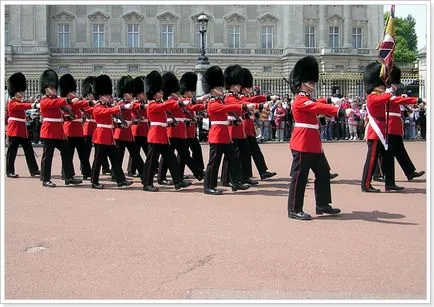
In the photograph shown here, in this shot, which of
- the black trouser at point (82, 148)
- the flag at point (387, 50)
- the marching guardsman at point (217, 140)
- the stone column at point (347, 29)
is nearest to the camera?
the flag at point (387, 50)

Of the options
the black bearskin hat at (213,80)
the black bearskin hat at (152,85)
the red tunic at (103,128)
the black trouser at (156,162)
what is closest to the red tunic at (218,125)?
the black bearskin hat at (213,80)

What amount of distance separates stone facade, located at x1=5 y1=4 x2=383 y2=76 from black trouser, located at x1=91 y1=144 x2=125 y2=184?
96.0 feet

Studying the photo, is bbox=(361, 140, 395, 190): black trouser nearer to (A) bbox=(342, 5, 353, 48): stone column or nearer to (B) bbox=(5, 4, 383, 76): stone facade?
(B) bbox=(5, 4, 383, 76): stone facade

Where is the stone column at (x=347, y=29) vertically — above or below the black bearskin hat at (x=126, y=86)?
above

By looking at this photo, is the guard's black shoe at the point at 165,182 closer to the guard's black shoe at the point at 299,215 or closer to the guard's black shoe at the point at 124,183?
the guard's black shoe at the point at 124,183

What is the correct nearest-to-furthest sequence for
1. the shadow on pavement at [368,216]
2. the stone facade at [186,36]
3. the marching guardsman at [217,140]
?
the shadow on pavement at [368,216] < the marching guardsman at [217,140] < the stone facade at [186,36]

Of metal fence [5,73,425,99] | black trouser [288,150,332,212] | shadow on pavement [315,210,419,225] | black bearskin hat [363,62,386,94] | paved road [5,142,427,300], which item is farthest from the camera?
metal fence [5,73,425,99]

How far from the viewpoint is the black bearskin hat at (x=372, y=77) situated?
309 inches

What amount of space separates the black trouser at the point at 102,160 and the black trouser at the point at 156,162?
474 mm

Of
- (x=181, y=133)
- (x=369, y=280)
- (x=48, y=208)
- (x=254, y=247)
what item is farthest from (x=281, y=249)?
(x=181, y=133)

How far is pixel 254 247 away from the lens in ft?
16.6

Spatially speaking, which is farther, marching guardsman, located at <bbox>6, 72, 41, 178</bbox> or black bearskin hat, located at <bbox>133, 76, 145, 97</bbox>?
marching guardsman, located at <bbox>6, 72, 41, 178</bbox>

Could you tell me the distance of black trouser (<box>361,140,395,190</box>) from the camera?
26.3 feet

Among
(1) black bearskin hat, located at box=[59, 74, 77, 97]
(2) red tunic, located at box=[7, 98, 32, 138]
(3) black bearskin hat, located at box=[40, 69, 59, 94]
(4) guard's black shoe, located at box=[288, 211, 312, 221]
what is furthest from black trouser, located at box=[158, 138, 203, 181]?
(4) guard's black shoe, located at box=[288, 211, 312, 221]
